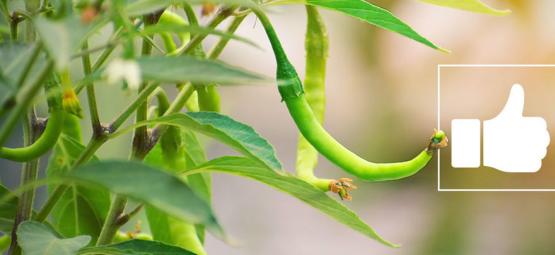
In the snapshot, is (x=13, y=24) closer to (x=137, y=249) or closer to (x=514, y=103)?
(x=137, y=249)

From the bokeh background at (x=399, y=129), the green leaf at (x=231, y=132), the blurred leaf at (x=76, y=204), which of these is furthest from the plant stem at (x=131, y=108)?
the bokeh background at (x=399, y=129)

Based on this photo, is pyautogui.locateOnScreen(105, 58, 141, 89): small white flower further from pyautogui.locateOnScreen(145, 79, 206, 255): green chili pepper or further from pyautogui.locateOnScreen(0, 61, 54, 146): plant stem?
pyautogui.locateOnScreen(145, 79, 206, 255): green chili pepper

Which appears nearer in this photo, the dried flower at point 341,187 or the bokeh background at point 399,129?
the dried flower at point 341,187

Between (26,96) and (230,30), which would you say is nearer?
(26,96)

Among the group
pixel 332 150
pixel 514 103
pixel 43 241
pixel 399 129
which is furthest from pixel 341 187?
pixel 399 129

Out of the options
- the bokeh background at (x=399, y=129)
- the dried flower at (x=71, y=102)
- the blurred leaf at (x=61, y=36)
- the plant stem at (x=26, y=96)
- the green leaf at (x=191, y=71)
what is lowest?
the bokeh background at (x=399, y=129)

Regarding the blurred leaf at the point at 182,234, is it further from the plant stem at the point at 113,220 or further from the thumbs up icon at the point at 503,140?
the thumbs up icon at the point at 503,140

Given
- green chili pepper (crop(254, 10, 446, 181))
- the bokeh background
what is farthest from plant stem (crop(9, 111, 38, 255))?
the bokeh background
